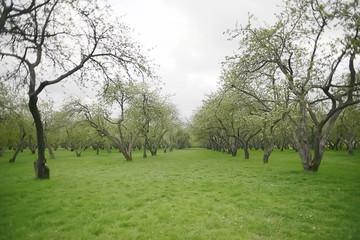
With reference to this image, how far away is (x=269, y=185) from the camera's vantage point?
1343 cm

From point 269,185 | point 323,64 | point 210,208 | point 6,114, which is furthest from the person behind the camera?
point 6,114

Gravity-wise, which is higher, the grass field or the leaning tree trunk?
the leaning tree trunk

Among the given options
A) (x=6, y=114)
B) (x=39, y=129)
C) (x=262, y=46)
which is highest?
(x=262, y=46)

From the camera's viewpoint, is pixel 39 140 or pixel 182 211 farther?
pixel 39 140

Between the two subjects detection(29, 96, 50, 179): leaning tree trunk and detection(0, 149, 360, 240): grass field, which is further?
detection(29, 96, 50, 179): leaning tree trunk

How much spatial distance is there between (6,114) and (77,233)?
27985 mm

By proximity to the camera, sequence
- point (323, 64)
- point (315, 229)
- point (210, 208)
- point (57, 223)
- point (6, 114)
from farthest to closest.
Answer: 1. point (6, 114)
2. point (323, 64)
3. point (210, 208)
4. point (57, 223)
5. point (315, 229)

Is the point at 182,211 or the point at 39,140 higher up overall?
the point at 39,140

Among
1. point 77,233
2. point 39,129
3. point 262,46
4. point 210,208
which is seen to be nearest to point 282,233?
point 210,208

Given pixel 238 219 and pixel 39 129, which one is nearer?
pixel 238 219

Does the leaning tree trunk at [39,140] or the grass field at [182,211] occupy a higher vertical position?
the leaning tree trunk at [39,140]

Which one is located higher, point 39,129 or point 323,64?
point 323,64

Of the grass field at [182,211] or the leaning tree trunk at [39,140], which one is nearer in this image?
the grass field at [182,211]

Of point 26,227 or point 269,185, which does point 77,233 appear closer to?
point 26,227
